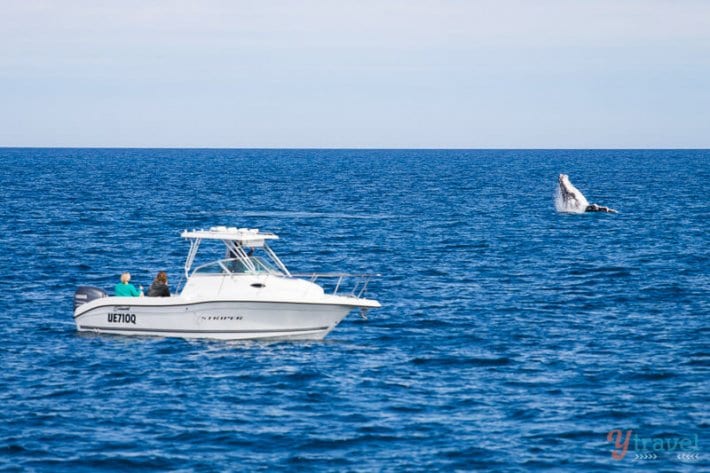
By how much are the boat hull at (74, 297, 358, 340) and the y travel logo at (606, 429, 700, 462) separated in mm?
10496

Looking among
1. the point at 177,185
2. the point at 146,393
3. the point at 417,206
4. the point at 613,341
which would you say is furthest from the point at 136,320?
the point at 177,185

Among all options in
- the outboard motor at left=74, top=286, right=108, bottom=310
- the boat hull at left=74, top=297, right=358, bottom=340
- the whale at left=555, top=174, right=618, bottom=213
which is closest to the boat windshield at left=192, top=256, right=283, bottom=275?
the boat hull at left=74, top=297, right=358, bottom=340

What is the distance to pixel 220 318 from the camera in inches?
1291

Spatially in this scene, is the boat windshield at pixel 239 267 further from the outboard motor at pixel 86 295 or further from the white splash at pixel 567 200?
the white splash at pixel 567 200

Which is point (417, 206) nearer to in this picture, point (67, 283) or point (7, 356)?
point (67, 283)

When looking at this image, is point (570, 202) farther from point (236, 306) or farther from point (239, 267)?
point (236, 306)

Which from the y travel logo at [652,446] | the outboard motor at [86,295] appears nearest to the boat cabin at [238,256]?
the outboard motor at [86,295]

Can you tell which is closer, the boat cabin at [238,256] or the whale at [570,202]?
the boat cabin at [238,256]

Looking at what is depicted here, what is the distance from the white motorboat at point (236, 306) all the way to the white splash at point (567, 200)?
60.4 meters

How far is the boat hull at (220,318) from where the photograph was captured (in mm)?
32594

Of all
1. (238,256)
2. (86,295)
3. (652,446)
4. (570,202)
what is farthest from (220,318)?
(570,202)

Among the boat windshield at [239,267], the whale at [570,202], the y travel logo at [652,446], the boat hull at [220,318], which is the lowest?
the y travel logo at [652,446]

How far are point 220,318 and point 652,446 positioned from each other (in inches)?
Answer: 555

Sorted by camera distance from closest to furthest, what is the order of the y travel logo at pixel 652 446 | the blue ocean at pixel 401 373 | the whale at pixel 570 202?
the y travel logo at pixel 652 446 < the blue ocean at pixel 401 373 < the whale at pixel 570 202
